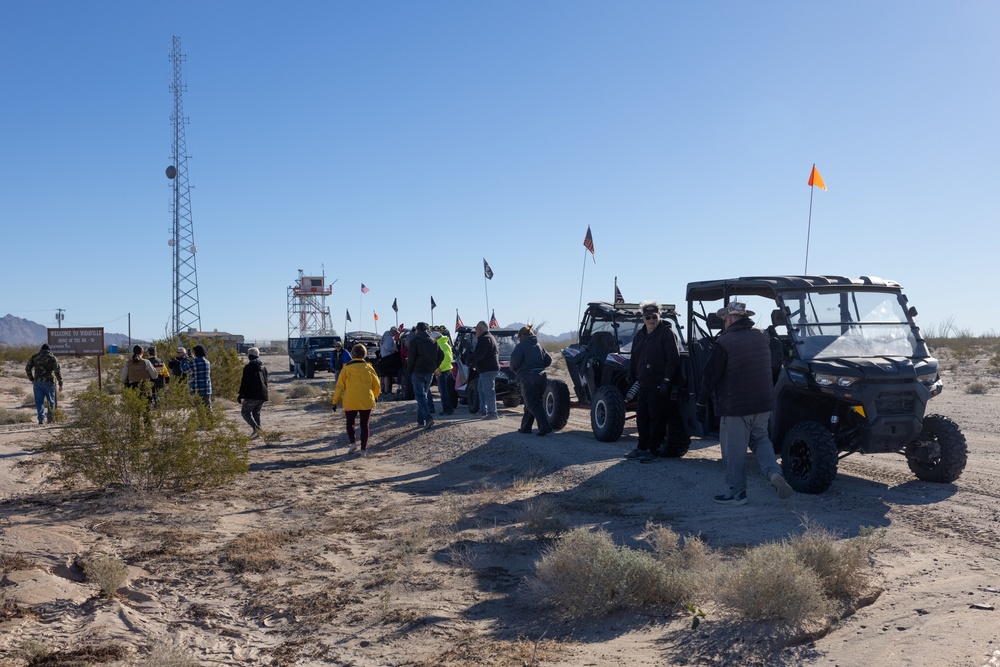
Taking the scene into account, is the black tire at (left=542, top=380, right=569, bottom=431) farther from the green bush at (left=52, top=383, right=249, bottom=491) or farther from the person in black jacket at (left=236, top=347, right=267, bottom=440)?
the green bush at (left=52, top=383, right=249, bottom=491)

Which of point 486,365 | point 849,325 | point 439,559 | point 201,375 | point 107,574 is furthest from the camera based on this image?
point 486,365

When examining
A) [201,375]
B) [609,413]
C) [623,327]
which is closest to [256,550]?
[609,413]

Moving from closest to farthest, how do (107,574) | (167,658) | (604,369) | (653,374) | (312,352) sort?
(167,658) → (107,574) → (653,374) → (604,369) → (312,352)

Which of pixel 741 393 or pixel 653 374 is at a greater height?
pixel 653 374

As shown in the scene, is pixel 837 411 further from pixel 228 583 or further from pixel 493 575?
pixel 228 583

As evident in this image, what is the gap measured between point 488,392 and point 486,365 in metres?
0.78

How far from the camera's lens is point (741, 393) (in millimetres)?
7840

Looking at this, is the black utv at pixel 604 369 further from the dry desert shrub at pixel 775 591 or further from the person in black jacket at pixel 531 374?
the dry desert shrub at pixel 775 591

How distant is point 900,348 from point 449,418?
8627mm

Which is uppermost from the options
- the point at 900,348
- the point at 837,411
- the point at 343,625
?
the point at 900,348

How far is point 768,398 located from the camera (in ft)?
25.8

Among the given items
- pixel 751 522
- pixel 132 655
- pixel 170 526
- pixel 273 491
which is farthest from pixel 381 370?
pixel 132 655

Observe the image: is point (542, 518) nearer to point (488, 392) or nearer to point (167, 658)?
point (167, 658)

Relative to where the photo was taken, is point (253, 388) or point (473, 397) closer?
point (253, 388)
